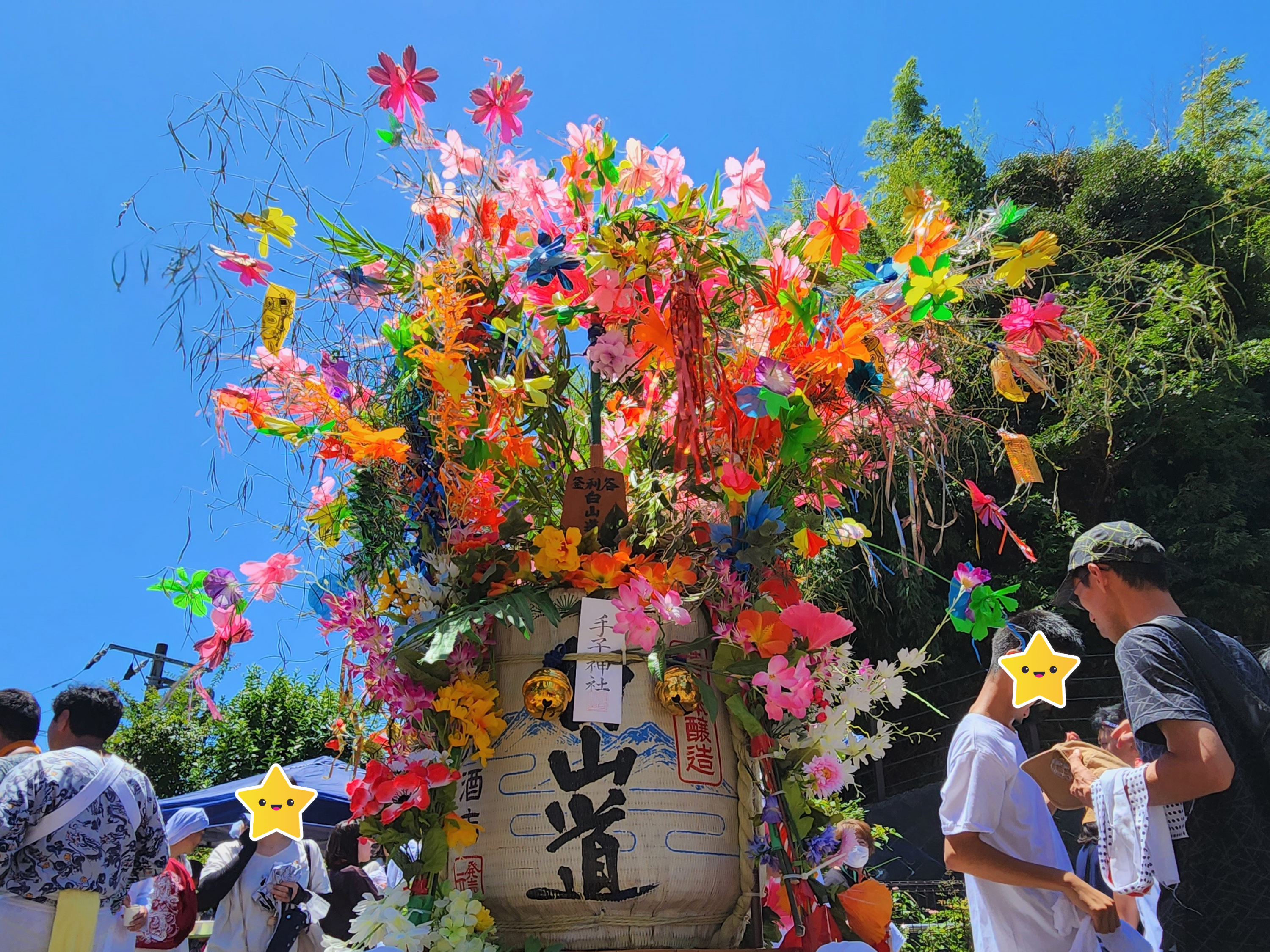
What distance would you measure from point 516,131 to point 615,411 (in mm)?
628

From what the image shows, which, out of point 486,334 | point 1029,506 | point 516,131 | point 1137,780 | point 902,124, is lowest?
point 1137,780

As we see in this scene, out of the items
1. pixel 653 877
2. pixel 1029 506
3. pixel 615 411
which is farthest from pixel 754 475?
pixel 1029 506

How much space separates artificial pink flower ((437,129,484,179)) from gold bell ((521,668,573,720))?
974 millimetres

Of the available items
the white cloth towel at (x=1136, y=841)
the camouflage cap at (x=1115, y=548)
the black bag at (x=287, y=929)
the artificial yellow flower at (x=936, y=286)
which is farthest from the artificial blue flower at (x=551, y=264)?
the black bag at (x=287, y=929)

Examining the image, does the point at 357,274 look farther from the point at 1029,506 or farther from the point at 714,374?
the point at 1029,506

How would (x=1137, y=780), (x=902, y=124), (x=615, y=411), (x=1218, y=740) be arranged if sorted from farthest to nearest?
(x=902, y=124), (x=615, y=411), (x=1137, y=780), (x=1218, y=740)

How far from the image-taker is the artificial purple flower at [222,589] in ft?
6.19

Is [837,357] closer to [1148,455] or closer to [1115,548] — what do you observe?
[1115,548]

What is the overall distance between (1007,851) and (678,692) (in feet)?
3.55

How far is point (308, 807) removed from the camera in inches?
187

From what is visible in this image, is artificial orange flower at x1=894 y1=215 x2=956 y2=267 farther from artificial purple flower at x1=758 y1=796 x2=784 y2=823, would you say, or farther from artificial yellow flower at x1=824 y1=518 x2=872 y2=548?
artificial purple flower at x1=758 y1=796 x2=784 y2=823

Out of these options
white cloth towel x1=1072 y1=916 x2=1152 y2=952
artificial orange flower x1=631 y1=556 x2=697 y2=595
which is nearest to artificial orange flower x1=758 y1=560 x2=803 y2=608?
artificial orange flower x1=631 y1=556 x2=697 y2=595

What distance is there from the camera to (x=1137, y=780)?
1761 millimetres

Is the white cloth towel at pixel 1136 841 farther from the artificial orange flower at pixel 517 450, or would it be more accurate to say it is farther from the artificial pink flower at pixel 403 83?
the artificial pink flower at pixel 403 83
